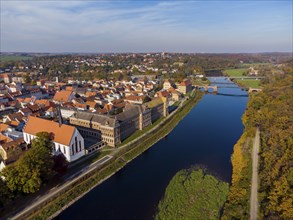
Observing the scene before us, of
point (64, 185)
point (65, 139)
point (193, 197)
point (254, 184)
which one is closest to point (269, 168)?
point (254, 184)

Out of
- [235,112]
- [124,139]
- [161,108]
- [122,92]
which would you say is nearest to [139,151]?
[124,139]

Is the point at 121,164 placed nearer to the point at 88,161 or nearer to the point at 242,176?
the point at 88,161

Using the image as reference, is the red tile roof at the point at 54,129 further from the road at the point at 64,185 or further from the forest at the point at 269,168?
the forest at the point at 269,168

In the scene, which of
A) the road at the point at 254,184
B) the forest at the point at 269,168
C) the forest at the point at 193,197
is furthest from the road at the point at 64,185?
the road at the point at 254,184

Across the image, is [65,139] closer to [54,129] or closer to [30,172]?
[54,129]

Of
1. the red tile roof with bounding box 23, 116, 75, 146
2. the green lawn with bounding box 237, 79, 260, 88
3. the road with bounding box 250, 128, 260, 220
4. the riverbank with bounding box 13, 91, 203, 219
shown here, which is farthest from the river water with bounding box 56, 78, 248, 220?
the green lawn with bounding box 237, 79, 260, 88

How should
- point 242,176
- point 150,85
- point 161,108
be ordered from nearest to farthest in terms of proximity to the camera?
point 242,176
point 161,108
point 150,85
